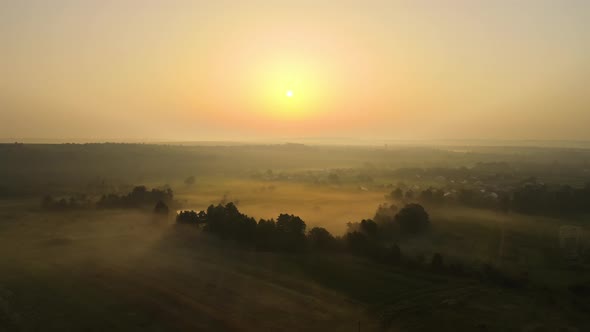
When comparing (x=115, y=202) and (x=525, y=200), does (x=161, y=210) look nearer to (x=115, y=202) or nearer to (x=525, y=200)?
(x=115, y=202)

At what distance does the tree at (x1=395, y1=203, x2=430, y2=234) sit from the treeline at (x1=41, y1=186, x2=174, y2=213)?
49.5m

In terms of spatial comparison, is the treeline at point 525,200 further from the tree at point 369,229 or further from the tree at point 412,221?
the tree at point 369,229

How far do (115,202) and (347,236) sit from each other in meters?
60.4

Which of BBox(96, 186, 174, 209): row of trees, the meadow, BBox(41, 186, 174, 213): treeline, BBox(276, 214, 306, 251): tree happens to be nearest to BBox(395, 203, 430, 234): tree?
the meadow

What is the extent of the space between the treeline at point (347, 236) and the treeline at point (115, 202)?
24104mm

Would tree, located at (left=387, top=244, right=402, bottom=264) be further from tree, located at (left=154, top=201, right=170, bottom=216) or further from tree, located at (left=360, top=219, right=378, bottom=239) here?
tree, located at (left=154, top=201, right=170, bottom=216)

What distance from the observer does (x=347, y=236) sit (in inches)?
2534

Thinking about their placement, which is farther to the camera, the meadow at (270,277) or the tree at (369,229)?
the tree at (369,229)

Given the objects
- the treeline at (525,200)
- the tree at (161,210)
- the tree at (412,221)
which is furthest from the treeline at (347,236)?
the treeline at (525,200)

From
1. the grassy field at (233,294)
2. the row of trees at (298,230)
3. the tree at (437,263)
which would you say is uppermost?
the row of trees at (298,230)

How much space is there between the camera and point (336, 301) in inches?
1799

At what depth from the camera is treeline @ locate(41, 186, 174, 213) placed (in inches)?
3647

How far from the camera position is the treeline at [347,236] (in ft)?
180

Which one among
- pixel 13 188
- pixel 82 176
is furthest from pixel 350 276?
pixel 82 176
